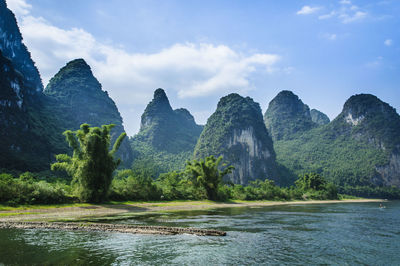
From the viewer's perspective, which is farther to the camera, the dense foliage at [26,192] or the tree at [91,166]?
the tree at [91,166]

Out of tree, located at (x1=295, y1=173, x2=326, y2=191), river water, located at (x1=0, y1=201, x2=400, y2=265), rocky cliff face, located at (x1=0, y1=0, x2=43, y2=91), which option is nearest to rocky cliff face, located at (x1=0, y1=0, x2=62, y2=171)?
rocky cliff face, located at (x1=0, y1=0, x2=43, y2=91)

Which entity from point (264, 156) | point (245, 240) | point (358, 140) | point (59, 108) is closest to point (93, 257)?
point (245, 240)

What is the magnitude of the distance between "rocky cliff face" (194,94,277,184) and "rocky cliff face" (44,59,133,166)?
164 feet

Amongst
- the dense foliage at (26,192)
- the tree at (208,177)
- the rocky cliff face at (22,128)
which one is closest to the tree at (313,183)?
the tree at (208,177)

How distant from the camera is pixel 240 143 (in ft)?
527

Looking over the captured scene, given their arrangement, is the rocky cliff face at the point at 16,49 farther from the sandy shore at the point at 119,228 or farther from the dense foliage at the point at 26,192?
the sandy shore at the point at 119,228

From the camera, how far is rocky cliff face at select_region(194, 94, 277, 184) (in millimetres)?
154375

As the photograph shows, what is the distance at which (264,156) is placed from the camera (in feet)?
525

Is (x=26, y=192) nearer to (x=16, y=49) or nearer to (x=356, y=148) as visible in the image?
(x=16, y=49)

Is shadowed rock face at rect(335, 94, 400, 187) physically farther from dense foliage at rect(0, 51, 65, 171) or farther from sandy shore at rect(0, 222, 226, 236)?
sandy shore at rect(0, 222, 226, 236)

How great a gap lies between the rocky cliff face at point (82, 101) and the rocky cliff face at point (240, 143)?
50114mm

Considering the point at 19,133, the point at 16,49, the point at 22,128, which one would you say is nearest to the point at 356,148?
the point at 22,128

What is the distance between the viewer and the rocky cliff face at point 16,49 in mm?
127875

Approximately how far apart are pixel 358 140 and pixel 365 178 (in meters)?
37.7
